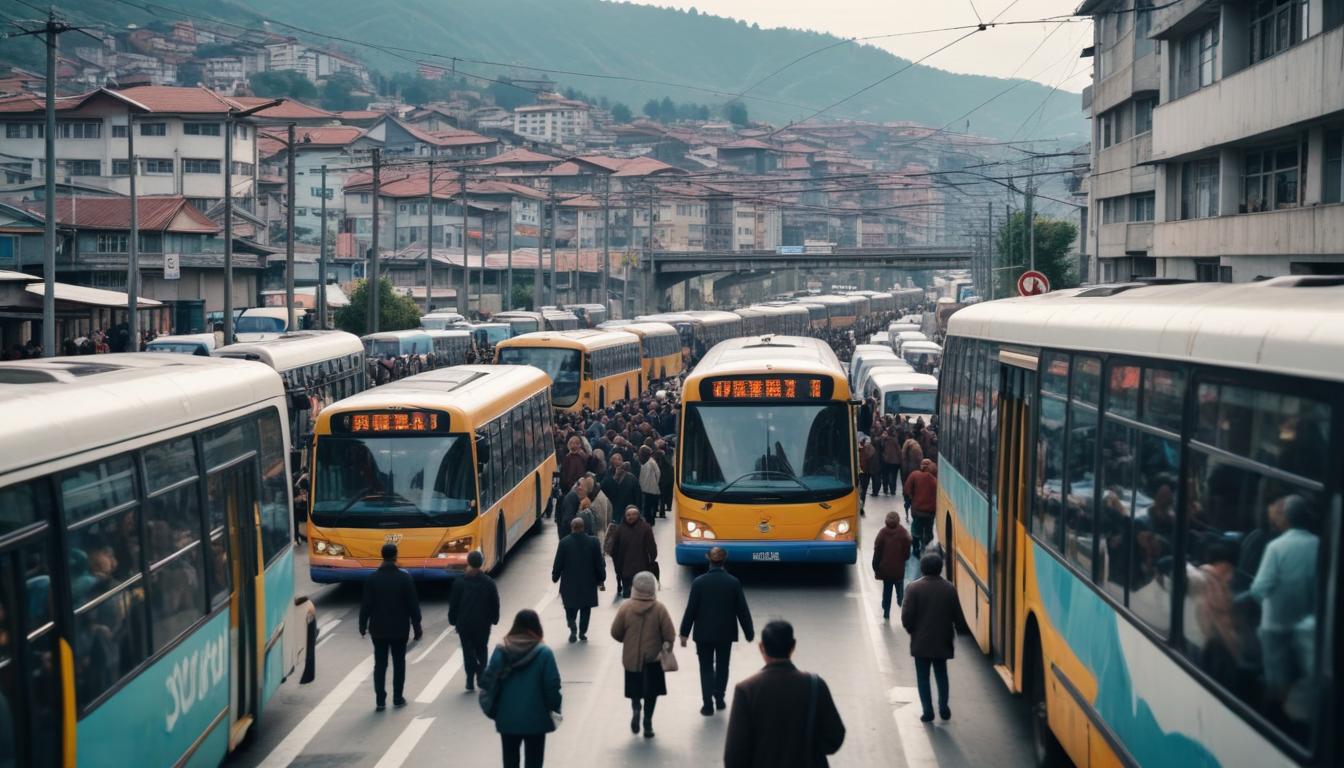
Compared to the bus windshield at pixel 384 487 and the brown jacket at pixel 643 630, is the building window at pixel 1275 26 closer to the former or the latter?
the bus windshield at pixel 384 487

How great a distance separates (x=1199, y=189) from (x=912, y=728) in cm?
2806

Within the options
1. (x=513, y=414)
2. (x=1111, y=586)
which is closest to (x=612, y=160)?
(x=513, y=414)

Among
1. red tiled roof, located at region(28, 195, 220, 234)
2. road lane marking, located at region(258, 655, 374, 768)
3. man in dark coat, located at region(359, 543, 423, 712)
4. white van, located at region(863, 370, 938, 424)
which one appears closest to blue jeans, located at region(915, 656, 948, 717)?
man in dark coat, located at region(359, 543, 423, 712)

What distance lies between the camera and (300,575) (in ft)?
63.5

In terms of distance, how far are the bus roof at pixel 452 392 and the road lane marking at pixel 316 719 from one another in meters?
3.36

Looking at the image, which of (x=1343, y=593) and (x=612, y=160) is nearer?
(x=1343, y=593)

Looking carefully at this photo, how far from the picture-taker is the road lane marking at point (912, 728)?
10758 mm

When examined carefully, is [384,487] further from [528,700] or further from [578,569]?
[528,700]

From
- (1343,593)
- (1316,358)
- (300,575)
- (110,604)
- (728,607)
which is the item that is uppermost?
(1316,358)

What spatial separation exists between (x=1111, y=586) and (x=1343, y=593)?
3158mm

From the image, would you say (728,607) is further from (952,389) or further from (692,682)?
(952,389)

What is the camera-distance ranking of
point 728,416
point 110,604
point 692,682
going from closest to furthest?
point 110,604 → point 692,682 → point 728,416

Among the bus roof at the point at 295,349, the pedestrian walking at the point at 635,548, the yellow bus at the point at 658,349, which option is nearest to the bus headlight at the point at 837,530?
the pedestrian walking at the point at 635,548

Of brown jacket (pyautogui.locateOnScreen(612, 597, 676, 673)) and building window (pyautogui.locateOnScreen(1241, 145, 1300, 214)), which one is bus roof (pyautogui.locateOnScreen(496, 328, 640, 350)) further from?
brown jacket (pyautogui.locateOnScreen(612, 597, 676, 673))
